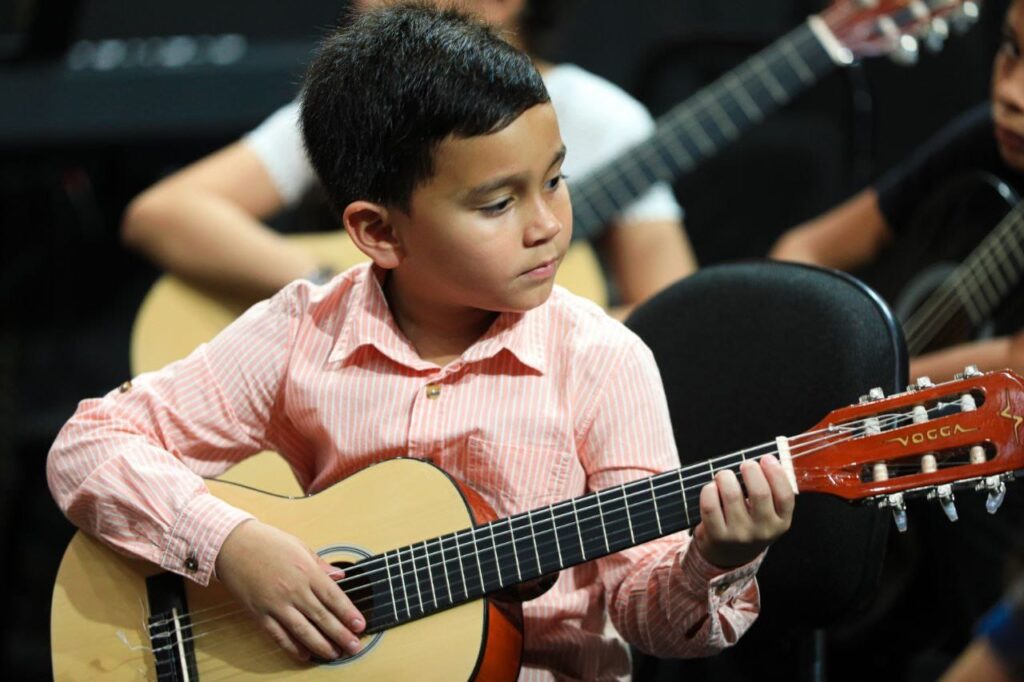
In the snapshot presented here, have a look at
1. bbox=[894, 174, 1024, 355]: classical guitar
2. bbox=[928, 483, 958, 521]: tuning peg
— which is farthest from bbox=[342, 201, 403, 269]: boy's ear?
bbox=[894, 174, 1024, 355]: classical guitar

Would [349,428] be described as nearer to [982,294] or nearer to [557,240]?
[557,240]

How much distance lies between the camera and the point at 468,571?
1.40 meters

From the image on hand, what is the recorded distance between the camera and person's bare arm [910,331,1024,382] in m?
1.75

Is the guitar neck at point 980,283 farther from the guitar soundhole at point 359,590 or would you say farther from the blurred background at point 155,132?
the blurred background at point 155,132

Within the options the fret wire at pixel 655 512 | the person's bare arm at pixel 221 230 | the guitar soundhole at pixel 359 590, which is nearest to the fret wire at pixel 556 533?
the fret wire at pixel 655 512

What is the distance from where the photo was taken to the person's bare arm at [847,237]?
2285mm

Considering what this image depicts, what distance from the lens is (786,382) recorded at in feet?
5.26

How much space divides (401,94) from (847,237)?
114 centimetres

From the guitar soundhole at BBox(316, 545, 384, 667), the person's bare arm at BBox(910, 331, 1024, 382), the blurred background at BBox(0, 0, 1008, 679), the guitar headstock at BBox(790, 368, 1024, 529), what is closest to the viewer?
the guitar headstock at BBox(790, 368, 1024, 529)

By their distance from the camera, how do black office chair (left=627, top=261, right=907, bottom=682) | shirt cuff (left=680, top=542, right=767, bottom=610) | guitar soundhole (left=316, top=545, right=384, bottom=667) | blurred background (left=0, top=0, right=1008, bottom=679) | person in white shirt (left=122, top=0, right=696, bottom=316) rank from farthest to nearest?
1. blurred background (left=0, top=0, right=1008, bottom=679)
2. person in white shirt (left=122, top=0, right=696, bottom=316)
3. black office chair (left=627, top=261, right=907, bottom=682)
4. guitar soundhole (left=316, top=545, right=384, bottom=667)
5. shirt cuff (left=680, top=542, right=767, bottom=610)

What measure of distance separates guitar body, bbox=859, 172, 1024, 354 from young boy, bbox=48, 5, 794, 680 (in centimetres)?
74

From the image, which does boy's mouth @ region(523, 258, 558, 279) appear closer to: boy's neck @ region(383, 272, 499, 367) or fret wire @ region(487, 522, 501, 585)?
boy's neck @ region(383, 272, 499, 367)

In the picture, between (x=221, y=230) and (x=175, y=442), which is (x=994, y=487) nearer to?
(x=175, y=442)

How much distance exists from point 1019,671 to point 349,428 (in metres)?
0.91
